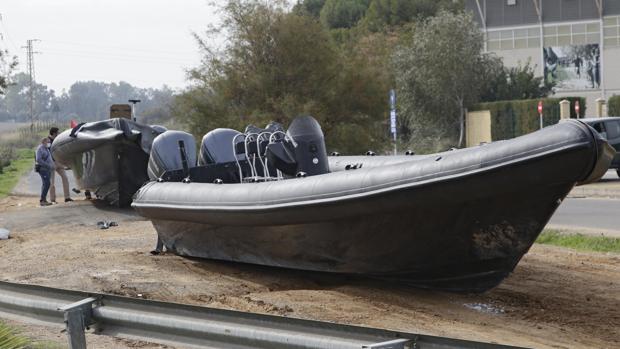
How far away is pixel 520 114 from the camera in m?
49.9

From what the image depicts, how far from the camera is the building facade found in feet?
203

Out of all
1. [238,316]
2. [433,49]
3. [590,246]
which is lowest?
[590,246]

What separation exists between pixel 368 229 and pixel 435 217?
2.26 ft

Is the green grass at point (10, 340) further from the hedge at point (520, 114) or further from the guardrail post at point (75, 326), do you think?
the hedge at point (520, 114)

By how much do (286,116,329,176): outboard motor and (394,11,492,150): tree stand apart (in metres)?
39.5

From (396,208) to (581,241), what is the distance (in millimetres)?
6132

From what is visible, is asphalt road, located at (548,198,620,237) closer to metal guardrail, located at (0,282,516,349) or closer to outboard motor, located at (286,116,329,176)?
outboard motor, located at (286,116,329,176)

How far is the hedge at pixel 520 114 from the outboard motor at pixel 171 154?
118 feet

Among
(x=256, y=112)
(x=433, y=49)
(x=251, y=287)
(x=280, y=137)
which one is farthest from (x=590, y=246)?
(x=433, y=49)

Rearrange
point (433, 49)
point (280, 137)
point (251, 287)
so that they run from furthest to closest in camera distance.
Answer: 1. point (433, 49)
2. point (280, 137)
3. point (251, 287)

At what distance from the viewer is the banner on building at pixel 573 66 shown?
62250mm

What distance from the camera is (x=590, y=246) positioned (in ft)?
A: 46.0

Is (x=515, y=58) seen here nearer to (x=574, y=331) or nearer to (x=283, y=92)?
(x=283, y=92)

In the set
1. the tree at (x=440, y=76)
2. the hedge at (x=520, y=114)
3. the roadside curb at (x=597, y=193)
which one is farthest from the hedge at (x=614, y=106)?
the roadside curb at (x=597, y=193)
